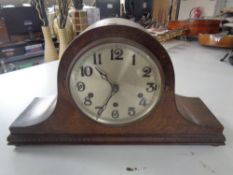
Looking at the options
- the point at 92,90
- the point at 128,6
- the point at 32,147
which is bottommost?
the point at 32,147

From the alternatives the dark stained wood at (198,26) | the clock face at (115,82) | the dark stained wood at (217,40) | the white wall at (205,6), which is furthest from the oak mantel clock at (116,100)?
the white wall at (205,6)

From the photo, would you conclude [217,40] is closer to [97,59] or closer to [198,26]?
[198,26]

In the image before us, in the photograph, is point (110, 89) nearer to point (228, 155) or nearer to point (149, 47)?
point (149, 47)

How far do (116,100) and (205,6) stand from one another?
3.23 metres

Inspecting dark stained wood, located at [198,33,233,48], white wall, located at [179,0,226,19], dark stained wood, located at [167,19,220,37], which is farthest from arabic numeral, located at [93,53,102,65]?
white wall, located at [179,0,226,19]

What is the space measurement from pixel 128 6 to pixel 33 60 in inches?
37.8

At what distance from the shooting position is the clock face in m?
0.34

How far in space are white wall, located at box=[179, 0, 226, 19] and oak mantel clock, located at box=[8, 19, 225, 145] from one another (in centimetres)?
298

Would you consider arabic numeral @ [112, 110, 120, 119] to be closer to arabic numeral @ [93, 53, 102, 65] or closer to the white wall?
arabic numeral @ [93, 53, 102, 65]

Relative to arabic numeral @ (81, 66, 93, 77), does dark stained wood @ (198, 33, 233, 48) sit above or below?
below

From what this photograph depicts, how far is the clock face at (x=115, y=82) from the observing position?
1.10 feet

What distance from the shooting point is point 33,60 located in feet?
5.16

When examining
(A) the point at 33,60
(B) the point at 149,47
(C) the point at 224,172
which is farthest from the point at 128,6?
(C) the point at 224,172

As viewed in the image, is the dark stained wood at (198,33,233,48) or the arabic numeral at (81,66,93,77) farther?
the dark stained wood at (198,33,233,48)
